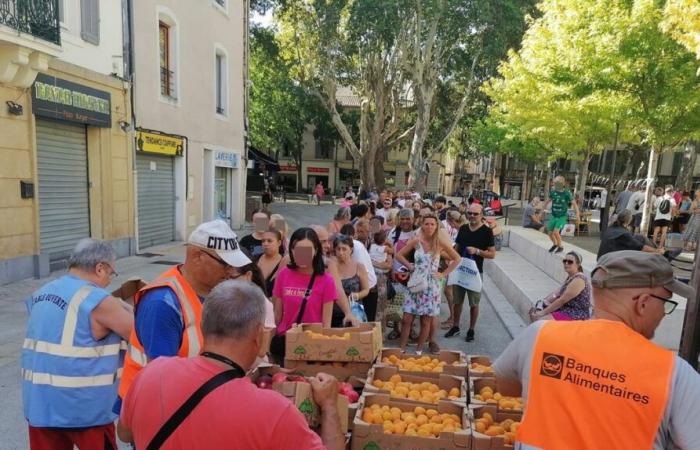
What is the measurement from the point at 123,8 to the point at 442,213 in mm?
8921

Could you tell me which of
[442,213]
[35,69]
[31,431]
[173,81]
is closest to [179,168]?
[173,81]

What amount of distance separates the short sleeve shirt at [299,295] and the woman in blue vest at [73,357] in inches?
58.0

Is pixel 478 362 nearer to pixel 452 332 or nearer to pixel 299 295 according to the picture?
pixel 299 295

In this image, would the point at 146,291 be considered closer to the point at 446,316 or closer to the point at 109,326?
the point at 109,326

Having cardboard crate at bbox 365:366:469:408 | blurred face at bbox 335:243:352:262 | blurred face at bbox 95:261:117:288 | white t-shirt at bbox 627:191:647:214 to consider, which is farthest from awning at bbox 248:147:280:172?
blurred face at bbox 95:261:117:288

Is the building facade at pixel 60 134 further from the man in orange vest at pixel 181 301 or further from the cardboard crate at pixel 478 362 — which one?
the cardboard crate at pixel 478 362

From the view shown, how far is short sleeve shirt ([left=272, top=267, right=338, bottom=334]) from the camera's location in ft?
12.7

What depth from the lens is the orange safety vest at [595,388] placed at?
1.55 m

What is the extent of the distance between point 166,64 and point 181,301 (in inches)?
522

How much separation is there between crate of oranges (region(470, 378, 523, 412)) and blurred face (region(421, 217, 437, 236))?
7.48 feet

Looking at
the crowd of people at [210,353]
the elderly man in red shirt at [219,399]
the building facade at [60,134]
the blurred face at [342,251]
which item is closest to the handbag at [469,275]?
the blurred face at [342,251]

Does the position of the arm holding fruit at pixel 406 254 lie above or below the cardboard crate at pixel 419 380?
above

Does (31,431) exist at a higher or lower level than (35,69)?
lower

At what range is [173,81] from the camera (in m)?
13.5
